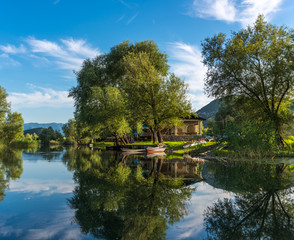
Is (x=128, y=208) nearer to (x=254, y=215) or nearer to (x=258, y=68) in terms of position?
(x=254, y=215)

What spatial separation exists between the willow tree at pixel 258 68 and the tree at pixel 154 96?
662 centimetres

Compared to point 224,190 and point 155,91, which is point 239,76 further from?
point 224,190

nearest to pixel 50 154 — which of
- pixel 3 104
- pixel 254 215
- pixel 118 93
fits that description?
pixel 118 93

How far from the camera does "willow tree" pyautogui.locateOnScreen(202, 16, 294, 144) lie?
2288cm

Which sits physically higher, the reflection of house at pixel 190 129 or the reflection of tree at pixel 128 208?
the reflection of house at pixel 190 129

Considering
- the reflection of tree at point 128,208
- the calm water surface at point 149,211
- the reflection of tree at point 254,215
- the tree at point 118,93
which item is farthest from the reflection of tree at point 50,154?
the reflection of tree at point 254,215

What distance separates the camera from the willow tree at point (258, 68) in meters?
22.9

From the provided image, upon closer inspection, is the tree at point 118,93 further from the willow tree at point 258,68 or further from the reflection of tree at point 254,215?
the reflection of tree at point 254,215

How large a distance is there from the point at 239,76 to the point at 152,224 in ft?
76.4

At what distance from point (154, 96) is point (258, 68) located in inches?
541

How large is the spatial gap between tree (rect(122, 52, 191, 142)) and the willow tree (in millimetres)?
6619

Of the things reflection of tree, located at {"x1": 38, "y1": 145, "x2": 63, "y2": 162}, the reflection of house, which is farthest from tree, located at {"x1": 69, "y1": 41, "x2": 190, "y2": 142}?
the reflection of house

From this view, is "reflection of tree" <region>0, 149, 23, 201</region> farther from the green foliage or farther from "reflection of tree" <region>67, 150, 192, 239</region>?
the green foliage

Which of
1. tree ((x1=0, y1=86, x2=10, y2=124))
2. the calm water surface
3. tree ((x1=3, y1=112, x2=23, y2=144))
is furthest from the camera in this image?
tree ((x1=3, y1=112, x2=23, y2=144))
